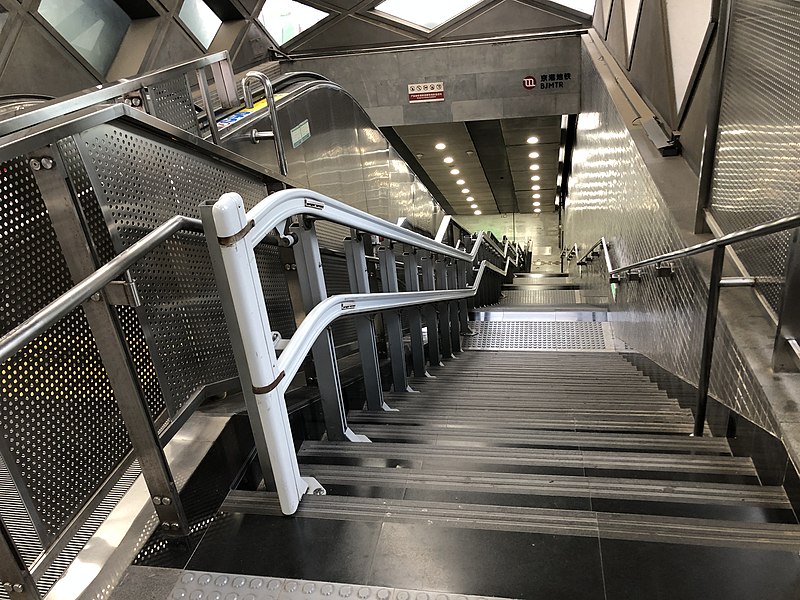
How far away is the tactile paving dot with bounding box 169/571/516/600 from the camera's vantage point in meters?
1.01

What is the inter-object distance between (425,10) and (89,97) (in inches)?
382

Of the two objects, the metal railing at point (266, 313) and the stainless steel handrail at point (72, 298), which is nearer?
the stainless steel handrail at point (72, 298)

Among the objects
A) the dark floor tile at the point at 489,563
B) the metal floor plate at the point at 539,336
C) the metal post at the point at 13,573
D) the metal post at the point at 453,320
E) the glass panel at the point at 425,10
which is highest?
the glass panel at the point at 425,10

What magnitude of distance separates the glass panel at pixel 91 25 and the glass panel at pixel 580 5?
7.75 meters

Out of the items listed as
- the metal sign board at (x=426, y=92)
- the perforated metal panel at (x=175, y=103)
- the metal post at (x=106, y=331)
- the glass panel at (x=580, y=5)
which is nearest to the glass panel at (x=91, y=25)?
the perforated metal panel at (x=175, y=103)

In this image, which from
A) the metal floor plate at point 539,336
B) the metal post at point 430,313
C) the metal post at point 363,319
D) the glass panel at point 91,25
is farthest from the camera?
the glass panel at point 91,25

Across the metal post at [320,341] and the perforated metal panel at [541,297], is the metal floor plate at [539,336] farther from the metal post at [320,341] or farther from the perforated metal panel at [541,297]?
the perforated metal panel at [541,297]

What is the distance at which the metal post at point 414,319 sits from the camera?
3.12 metres

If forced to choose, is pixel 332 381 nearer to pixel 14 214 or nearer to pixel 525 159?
pixel 14 214

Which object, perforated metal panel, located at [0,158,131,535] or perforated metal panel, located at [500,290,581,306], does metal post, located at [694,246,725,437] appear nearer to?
perforated metal panel, located at [0,158,131,535]

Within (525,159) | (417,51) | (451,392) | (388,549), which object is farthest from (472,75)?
(388,549)

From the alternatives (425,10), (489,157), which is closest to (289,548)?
(425,10)

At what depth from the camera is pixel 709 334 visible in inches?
74.5

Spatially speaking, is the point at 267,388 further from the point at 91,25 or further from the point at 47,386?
the point at 91,25
